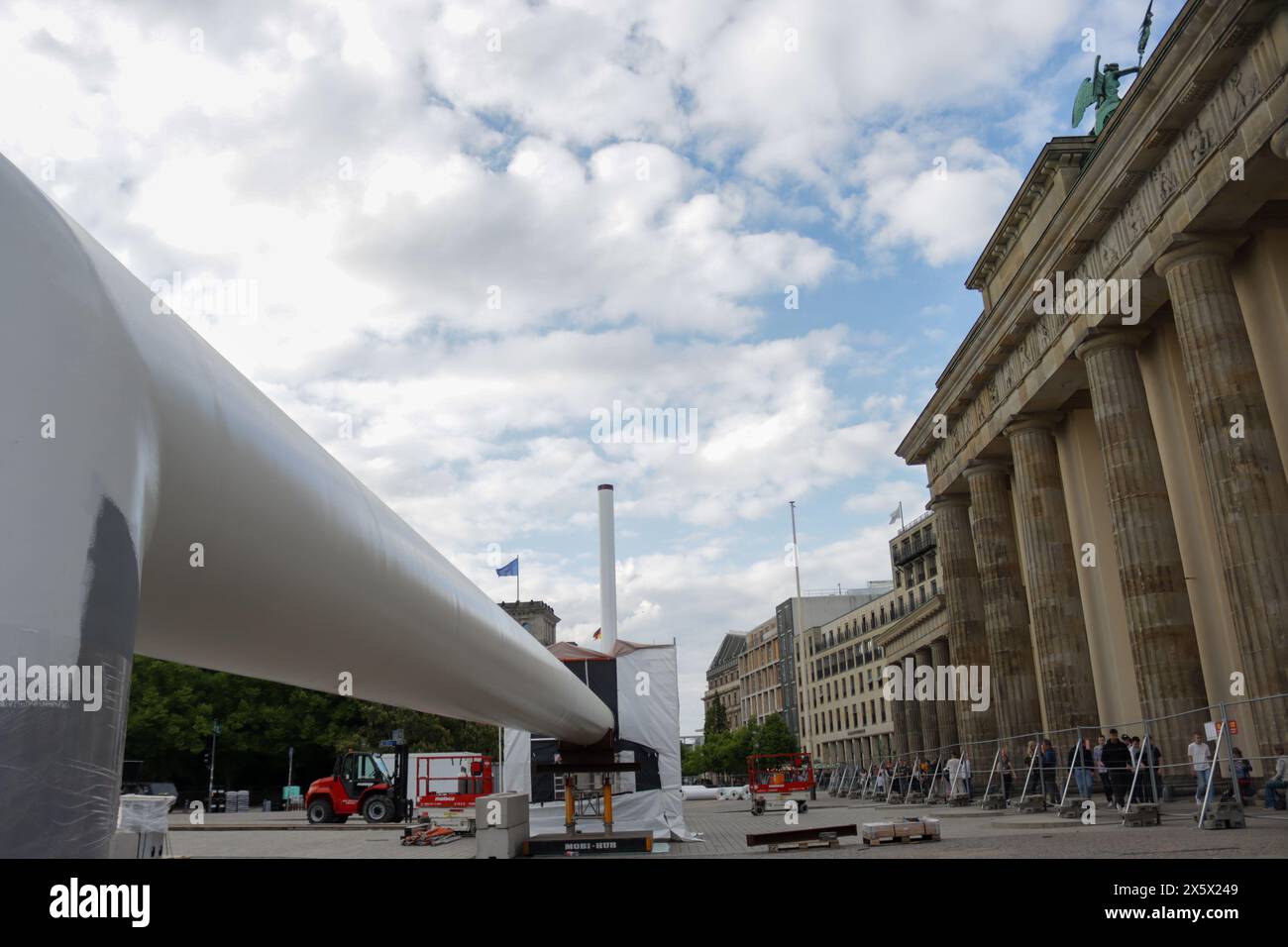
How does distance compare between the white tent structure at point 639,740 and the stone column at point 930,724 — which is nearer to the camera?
the white tent structure at point 639,740

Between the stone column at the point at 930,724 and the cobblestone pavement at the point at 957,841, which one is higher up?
the stone column at the point at 930,724

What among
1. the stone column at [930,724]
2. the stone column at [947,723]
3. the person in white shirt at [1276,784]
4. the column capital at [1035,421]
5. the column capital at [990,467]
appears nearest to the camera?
the person in white shirt at [1276,784]

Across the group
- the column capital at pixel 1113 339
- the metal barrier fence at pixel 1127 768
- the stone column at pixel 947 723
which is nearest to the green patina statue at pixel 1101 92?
the column capital at pixel 1113 339

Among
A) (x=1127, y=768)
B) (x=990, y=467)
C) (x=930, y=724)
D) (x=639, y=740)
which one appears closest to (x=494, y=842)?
(x=639, y=740)

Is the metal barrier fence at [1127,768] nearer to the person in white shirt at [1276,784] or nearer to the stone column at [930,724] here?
the person in white shirt at [1276,784]

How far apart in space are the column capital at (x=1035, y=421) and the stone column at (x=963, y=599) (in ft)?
22.3

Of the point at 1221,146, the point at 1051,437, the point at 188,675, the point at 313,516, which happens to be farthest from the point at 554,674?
the point at 188,675

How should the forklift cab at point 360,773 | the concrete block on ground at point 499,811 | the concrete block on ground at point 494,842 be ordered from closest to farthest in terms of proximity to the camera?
A: the concrete block on ground at point 494,842 → the concrete block on ground at point 499,811 → the forklift cab at point 360,773

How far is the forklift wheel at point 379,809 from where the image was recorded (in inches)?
1222

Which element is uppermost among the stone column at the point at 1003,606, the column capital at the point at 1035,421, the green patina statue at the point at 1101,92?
the green patina statue at the point at 1101,92

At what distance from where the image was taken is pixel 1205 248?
18719 mm
